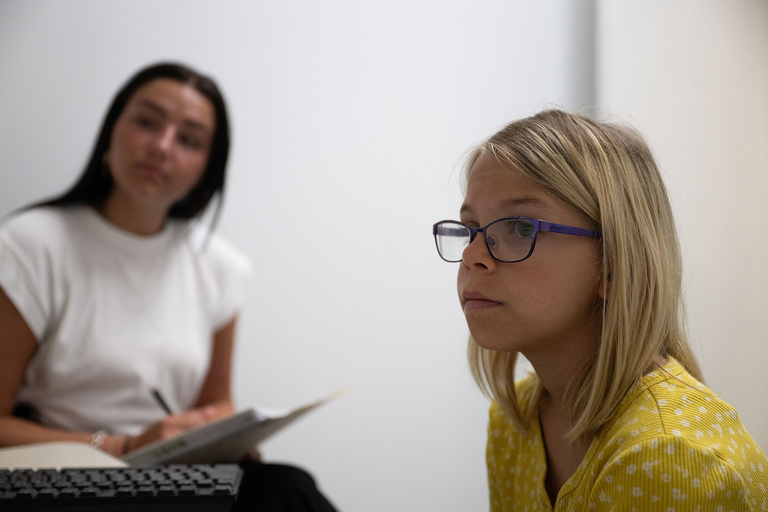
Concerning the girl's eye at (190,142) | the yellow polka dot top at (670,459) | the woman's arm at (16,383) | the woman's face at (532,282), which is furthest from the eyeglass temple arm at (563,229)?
the girl's eye at (190,142)

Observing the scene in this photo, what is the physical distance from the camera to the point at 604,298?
768 mm

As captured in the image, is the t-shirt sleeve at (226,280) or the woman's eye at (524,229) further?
the t-shirt sleeve at (226,280)

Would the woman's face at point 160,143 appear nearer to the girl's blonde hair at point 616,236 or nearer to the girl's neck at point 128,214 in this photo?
the girl's neck at point 128,214

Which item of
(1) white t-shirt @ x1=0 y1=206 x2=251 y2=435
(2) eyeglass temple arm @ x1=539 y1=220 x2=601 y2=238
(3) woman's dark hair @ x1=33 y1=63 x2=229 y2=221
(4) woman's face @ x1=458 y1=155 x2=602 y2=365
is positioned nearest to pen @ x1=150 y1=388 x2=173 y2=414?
(1) white t-shirt @ x1=0 y1=206 x2=251 y2=435

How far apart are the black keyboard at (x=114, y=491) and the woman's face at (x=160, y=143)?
84 cm

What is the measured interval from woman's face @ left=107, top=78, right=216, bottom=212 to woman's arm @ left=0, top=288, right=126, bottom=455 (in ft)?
1.25

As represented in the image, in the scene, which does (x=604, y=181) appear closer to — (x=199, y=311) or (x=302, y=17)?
(x=199, y=311)

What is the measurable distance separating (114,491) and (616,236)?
67 cm

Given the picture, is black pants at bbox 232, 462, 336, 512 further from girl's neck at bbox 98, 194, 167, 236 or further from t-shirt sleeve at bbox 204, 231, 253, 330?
girl's neck at bbox 98, 194, 167, 236

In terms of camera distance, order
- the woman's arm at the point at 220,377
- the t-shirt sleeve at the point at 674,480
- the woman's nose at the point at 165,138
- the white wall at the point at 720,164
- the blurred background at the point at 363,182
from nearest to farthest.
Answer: the t-shirt sleeve at the point at 674,480 < the white wall at the point at 720,164 < the woman's nose at the point at 165,138 < the woman's arm at the point at 220,377 < the blurred background at the point at 363,182

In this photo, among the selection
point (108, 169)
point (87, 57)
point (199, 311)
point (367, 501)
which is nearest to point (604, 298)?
point (199, 311)

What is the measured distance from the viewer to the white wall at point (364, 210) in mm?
1944

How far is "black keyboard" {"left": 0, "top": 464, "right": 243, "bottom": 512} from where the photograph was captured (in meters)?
0.76

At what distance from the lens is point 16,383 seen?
Answer: 1.36 meters
